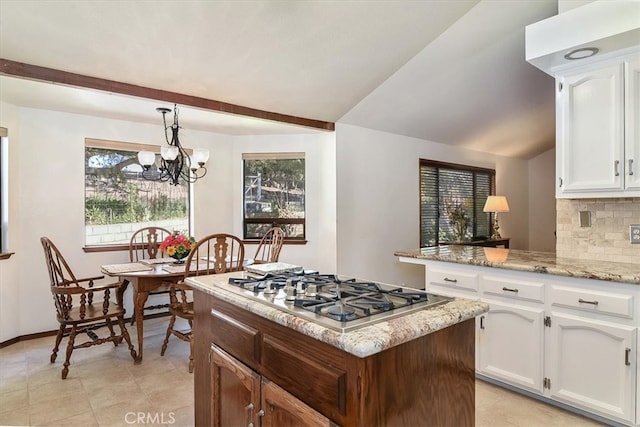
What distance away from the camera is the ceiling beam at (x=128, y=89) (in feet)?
8.14

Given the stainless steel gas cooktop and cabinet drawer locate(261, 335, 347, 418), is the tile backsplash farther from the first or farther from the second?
cabinet drawer locate(261, 335, 347, 418)

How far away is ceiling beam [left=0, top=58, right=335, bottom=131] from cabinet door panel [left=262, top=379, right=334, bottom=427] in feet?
8.57

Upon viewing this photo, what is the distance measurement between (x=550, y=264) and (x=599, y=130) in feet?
3.00

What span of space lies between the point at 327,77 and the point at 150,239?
8.90 ft

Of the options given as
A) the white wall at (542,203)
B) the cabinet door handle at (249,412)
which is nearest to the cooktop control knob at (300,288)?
the cabinet door handle at (249,412)

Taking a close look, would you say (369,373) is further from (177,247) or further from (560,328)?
(177,247)

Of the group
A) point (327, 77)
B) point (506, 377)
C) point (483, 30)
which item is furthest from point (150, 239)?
point (483, 30)

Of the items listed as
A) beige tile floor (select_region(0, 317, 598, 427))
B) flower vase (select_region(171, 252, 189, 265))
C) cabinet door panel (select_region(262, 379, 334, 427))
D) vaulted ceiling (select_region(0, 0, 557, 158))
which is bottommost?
beige tile floor (select_region(0, 317, 598, 427))

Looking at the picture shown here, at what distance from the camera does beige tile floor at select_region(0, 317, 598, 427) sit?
2.20 m

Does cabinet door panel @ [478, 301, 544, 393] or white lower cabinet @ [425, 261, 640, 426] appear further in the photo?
cabinet door panel @ [478, 301, 544, 393]

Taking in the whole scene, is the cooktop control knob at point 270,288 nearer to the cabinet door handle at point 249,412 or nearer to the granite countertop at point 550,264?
the cabinet door handle at point 249,412

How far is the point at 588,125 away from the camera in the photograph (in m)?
2.37

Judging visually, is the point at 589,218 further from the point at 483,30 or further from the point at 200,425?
the point at 200,425

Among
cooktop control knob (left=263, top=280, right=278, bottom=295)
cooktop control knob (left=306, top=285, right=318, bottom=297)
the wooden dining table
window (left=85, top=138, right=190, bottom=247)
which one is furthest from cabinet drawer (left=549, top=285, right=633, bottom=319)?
window (left=85, top=138, right=190, bottom=247)
